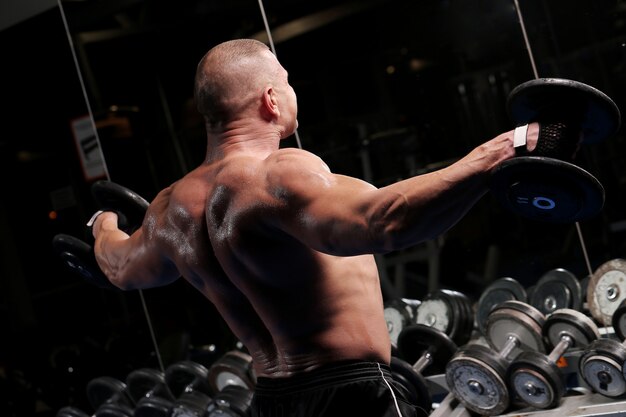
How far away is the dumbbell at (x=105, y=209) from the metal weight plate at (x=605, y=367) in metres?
1.53

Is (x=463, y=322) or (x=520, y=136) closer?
(x=520, y=136)

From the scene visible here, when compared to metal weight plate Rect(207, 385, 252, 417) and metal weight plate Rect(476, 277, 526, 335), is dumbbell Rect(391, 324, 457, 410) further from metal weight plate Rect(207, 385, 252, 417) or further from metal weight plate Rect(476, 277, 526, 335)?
metal weight plate Rect(207, 385, 252, 417)

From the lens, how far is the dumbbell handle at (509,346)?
3067 mm

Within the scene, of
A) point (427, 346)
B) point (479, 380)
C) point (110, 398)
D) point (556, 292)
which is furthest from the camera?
point (110, 398)

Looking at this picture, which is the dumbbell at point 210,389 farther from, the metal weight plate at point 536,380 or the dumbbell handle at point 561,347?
the dumbbell handle at point 561,347

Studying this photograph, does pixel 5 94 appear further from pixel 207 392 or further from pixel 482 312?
pixel 482 312

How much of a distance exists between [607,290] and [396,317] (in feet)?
3.06

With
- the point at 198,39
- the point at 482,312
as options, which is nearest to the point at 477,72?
the point at 482,312

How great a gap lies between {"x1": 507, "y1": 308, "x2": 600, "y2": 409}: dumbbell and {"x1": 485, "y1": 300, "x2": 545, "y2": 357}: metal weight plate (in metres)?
0.07

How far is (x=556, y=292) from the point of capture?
341 centimetres

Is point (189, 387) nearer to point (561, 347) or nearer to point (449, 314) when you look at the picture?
point (449, 314)

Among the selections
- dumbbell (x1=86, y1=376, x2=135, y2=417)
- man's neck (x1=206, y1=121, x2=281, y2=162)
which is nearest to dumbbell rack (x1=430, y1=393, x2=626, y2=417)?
dumbbell (x1=86, y1=376, x2=135, y2=417)

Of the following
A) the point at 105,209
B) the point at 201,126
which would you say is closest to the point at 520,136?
the point at 105,209

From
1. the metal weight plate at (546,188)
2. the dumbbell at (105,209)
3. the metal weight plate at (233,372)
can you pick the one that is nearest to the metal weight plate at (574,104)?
the metal weight plate at (546,188)
